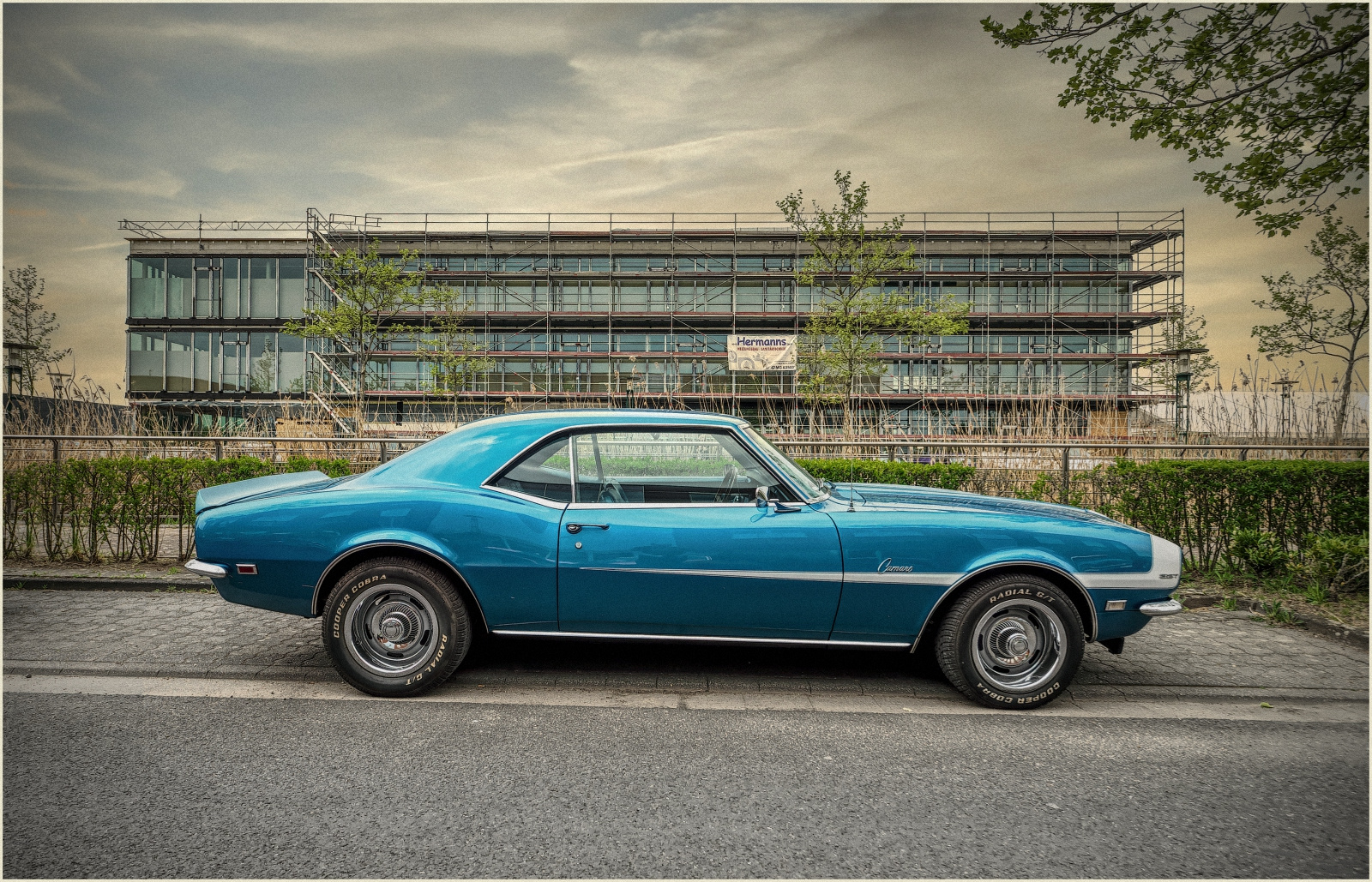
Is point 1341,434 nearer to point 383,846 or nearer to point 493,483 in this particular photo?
point 493,483

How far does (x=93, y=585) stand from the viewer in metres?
5.97

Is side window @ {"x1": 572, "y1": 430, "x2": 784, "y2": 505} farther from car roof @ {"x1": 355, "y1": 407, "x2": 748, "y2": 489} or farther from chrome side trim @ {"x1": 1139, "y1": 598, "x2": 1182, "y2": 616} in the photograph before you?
chrome side trim @ {"x1": 1139, "y1": 598, "x2": 1182, "y2": 616}

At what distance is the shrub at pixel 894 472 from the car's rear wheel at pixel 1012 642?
156 inches

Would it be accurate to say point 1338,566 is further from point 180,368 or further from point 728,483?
point 180,368

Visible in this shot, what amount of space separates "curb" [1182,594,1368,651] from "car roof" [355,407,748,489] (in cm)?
435

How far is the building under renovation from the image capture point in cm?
3766

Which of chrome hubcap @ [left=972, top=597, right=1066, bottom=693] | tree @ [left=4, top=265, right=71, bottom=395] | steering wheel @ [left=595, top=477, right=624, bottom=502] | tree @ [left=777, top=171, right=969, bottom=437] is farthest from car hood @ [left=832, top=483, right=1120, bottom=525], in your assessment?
tree @ [left=4, top=265, right=71, bottom=395]

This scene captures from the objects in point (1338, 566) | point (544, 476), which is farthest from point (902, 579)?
point (1338, 566)

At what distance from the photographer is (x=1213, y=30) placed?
19.5ft

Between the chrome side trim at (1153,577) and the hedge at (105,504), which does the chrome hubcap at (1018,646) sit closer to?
the chrome side trim at (1153,577)

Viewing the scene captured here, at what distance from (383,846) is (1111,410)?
37.9 feet

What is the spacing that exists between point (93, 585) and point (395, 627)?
13.9 ft

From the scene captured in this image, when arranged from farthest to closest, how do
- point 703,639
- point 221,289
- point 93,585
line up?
1. point 221,289
2. point 93,585
3. point 703,639

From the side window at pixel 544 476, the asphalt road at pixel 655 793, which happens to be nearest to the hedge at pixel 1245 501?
the asphalt road at pixel 655 793
